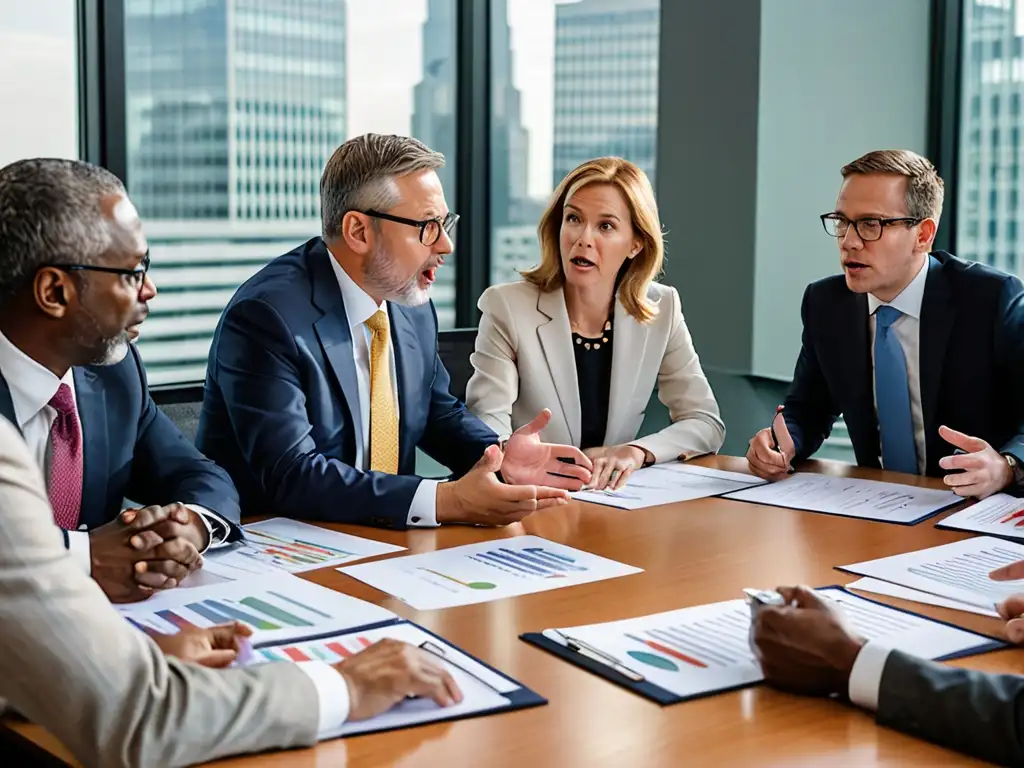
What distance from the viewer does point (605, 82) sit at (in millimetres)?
5684

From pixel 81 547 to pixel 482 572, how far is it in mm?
676

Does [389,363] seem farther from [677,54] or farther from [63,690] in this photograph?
[677,54]

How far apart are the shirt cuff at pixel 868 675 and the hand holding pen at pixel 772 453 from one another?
1491 mm

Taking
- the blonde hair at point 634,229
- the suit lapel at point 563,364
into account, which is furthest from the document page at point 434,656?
the blonde hair at point 634,229

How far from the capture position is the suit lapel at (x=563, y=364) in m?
3.56

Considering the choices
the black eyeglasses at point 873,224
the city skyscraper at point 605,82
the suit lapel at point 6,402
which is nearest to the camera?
the suit lapel at point 6,402

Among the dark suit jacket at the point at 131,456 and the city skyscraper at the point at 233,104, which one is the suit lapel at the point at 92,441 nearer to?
the dark suit jacket at the point at 131,456

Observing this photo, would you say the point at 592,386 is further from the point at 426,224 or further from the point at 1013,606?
the point at 1013,606

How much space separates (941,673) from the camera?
1.50 m

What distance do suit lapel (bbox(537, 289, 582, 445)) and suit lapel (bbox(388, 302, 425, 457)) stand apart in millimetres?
532

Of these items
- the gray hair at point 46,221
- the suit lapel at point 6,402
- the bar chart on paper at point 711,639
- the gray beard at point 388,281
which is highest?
the gray hair at point 46,221

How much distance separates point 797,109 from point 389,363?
264 cm

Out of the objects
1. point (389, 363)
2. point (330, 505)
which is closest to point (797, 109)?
point (389, 363)

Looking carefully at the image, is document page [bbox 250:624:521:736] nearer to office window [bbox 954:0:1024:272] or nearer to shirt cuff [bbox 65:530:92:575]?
shirt cuff [bbox 65:530:92:575]
